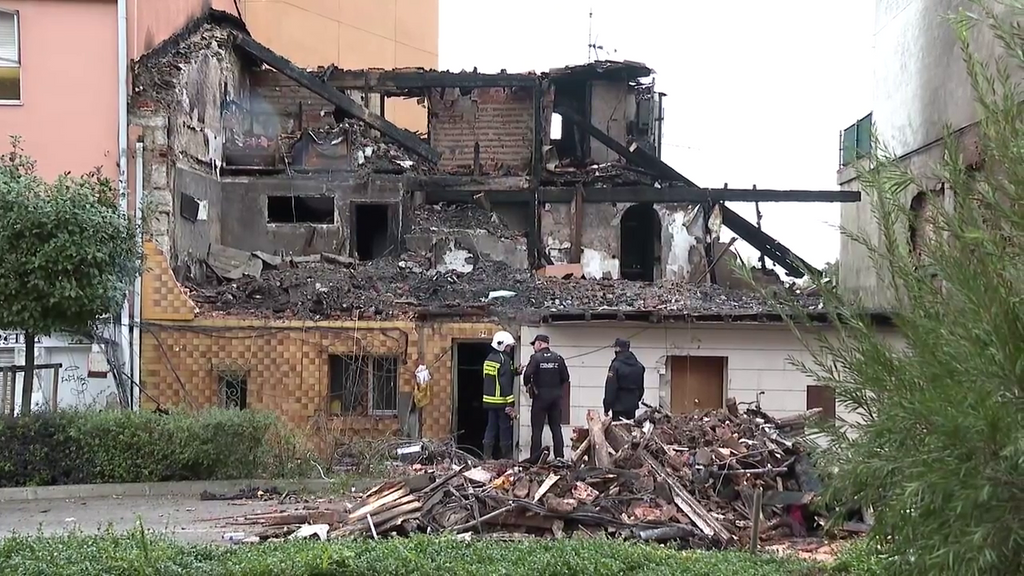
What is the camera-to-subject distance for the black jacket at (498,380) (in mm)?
13000

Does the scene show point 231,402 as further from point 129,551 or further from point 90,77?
point 129,551

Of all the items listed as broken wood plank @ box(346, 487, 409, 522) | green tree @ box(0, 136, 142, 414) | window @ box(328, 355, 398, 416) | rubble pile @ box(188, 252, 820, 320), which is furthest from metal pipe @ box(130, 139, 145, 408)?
broken wood plank @ box(346, 487, 409, 522)

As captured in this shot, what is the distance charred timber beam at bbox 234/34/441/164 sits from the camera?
2086cm

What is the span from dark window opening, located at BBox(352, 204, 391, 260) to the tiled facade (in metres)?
5.63

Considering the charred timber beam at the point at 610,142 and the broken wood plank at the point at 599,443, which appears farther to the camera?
the charred timber beam at the point at 610,142

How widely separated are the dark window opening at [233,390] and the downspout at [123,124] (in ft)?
5.33

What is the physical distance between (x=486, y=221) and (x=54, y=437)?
36.1 feet

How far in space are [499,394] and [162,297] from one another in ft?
22.0

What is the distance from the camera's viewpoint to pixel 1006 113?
359cm

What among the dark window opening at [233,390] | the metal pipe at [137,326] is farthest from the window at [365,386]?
the metal pipe at [137,326]

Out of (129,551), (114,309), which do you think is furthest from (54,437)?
(129,551)

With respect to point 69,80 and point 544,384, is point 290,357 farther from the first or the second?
point 69,80

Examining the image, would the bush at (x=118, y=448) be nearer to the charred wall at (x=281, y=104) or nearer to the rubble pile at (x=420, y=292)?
the rubble pile at (x=420, y=292)

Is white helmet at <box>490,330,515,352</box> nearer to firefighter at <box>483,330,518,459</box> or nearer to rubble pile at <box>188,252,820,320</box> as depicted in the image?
firefighter at <box>483,330,518,459</box>
